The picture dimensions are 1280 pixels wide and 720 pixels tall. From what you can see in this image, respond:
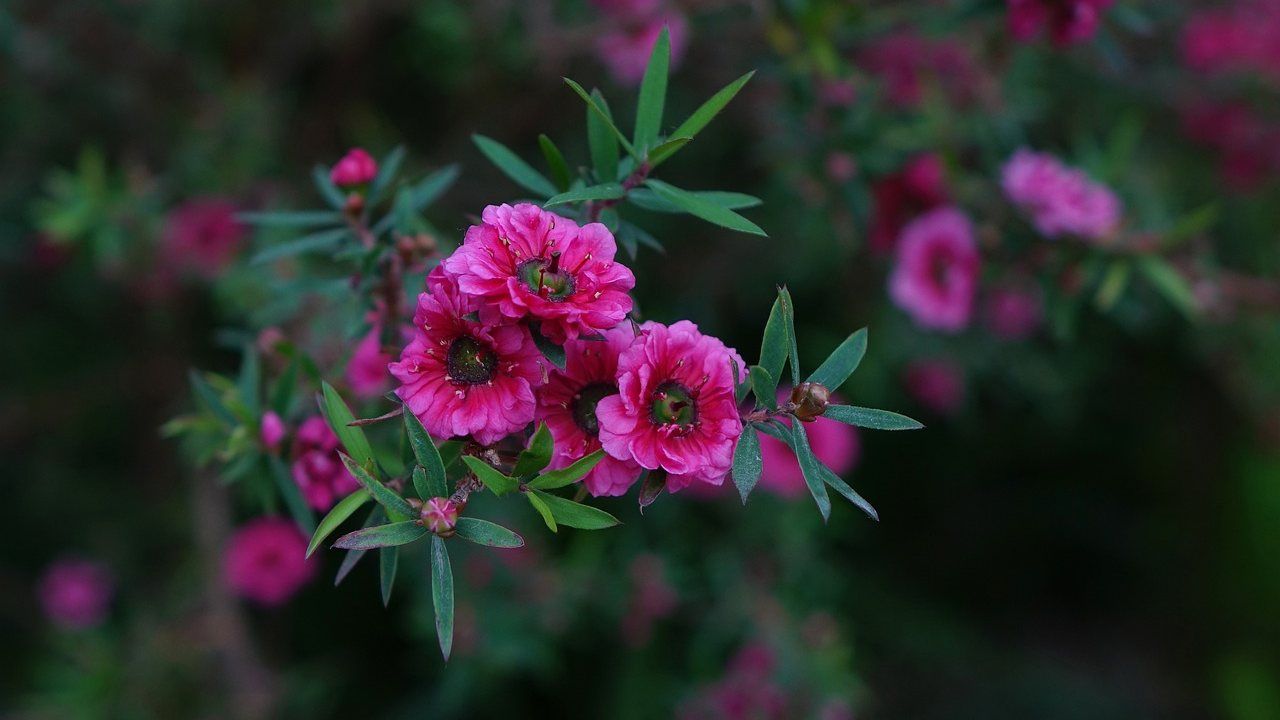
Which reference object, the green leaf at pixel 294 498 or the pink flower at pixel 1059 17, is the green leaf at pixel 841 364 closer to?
the green leaf at pixel 294 498

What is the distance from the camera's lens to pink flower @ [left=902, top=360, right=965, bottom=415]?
2338 mm

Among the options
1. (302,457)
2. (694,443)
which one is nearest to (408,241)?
(302,457)

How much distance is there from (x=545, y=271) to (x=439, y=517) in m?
0.23

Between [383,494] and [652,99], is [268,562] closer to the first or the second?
[383,494]

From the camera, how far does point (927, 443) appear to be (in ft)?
10.1

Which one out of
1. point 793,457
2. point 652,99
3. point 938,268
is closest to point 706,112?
point 652,99

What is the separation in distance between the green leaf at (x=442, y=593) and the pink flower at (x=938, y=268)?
45.1 inches

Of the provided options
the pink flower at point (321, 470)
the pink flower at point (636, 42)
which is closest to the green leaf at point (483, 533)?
the pink flower at point (321, 470)

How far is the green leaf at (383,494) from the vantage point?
2.56ft

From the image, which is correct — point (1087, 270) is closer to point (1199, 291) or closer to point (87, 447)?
point (1199, 291)

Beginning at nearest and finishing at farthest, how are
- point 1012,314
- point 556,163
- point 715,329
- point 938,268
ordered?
point 556,163
point 938,268
point 1012,314
point 715,329

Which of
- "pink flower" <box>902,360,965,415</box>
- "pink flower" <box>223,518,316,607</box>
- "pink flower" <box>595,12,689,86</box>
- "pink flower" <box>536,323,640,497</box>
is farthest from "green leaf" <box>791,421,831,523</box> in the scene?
"pink flower" <box>902,360,965,415</box>

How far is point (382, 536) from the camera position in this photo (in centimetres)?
77

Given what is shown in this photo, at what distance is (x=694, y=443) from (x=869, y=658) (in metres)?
2.47
